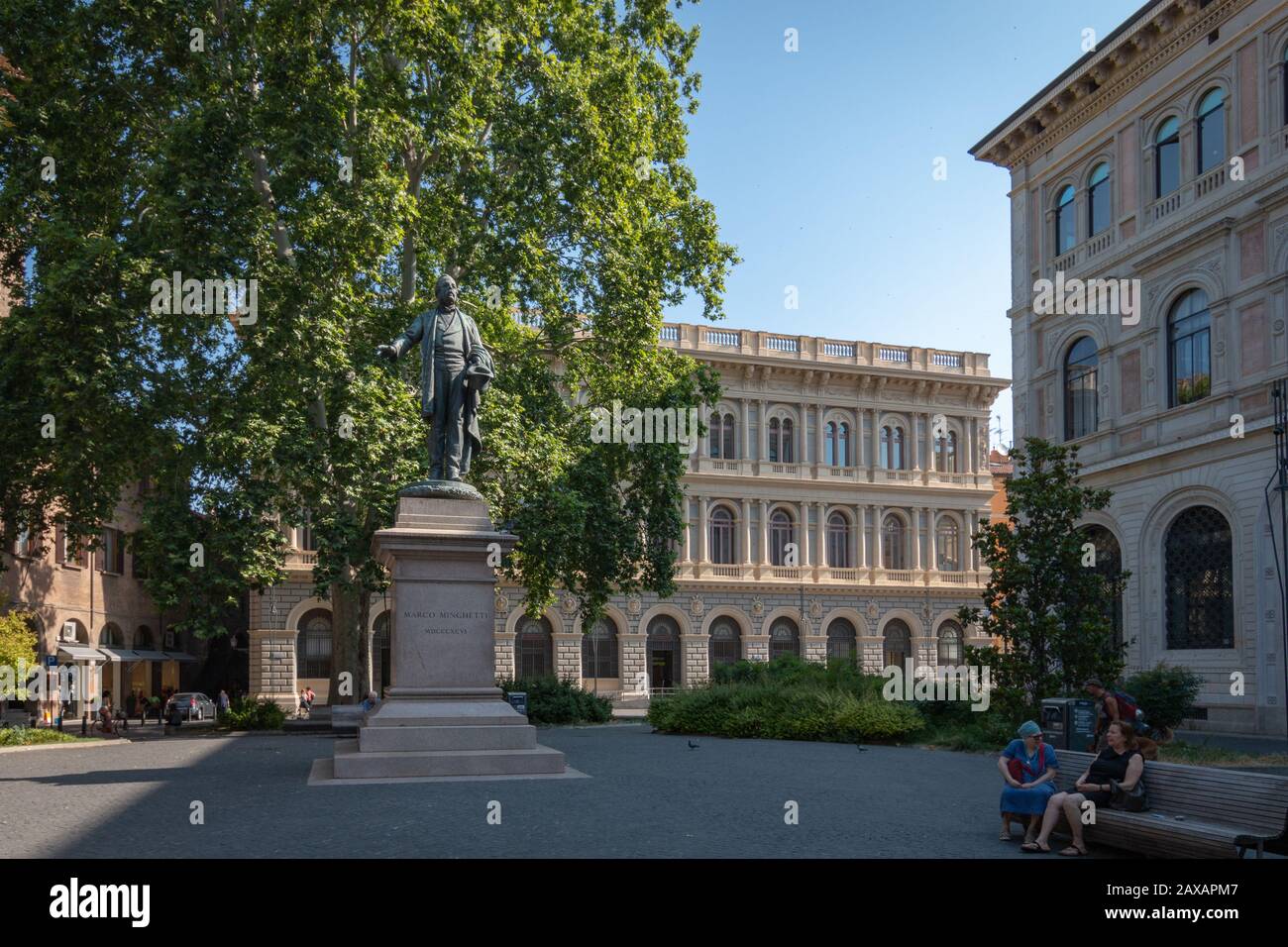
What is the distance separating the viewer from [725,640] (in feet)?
195

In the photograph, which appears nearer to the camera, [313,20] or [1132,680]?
[1132,680]

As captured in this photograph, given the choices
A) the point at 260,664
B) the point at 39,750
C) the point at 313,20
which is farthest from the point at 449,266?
the point at 260,664

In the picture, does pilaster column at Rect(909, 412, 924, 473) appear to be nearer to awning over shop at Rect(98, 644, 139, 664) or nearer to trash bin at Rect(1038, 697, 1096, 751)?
awning over shop at Rect(98, 644, 139, 664)

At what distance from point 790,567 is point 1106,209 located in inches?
1237

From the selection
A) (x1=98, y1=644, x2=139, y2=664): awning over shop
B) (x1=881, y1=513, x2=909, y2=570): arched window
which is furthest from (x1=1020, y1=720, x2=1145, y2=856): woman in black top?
(x1=881, y1=513, x2=909, y2=570): arched window

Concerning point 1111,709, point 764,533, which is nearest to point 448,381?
point 1111,709

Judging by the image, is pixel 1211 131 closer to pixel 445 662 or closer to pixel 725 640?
pixel 445 662

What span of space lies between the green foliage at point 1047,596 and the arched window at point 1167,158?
11148mm

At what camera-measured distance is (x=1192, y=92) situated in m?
28.3

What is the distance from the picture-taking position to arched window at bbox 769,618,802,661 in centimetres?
5997

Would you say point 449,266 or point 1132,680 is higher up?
point 449,266

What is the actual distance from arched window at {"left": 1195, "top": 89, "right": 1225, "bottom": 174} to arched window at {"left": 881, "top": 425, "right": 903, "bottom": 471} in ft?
115

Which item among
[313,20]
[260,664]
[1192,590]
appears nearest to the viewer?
[313,20]

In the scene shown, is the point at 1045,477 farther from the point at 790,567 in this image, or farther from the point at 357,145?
the point at 790,567
